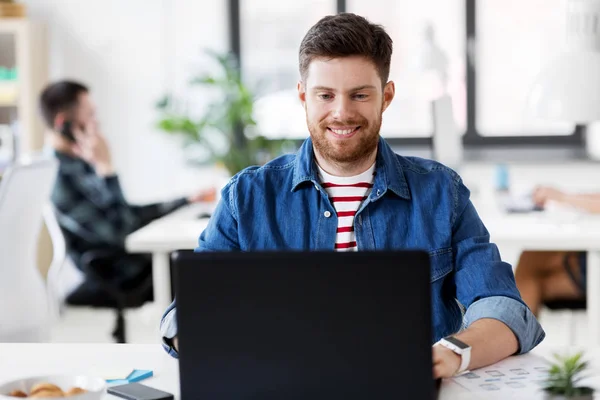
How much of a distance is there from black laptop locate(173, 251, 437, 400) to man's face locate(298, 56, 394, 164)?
2.07 ft

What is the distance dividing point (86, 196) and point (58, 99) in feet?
1.82

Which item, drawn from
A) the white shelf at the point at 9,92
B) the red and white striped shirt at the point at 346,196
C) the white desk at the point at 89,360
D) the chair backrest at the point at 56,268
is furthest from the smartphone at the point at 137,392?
the white shelf at the point at 9,92

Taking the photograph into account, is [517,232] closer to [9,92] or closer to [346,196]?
[346,196]

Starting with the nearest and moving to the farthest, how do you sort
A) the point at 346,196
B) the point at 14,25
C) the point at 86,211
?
the point at 346,196 → the point at 86,211 → the point at 14,25

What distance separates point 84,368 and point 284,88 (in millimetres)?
3899

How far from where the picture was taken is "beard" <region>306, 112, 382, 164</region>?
5.38 feet

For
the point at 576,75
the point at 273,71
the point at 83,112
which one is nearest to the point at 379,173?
the point at 576,75

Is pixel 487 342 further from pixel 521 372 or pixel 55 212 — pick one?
pixel 55 212

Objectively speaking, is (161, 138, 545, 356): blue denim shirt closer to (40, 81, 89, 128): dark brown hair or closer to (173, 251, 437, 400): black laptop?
(173, 251, 437, 400): black laptop

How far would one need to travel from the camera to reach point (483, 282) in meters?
1.59

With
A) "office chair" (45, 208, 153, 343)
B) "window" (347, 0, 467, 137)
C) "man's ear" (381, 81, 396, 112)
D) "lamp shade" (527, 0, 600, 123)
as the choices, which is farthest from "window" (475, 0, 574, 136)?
"man's ear" (381, 81, 396, 112)

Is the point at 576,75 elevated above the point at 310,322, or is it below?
above

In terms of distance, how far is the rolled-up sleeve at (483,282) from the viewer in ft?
A: 4.91

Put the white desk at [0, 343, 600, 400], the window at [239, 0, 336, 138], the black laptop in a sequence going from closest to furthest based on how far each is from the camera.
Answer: the black laptop
the white desk at [0, 343, 600, 400]
the window at [239, 0, 336, 138]
